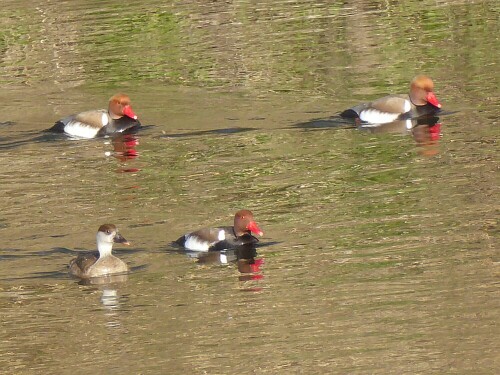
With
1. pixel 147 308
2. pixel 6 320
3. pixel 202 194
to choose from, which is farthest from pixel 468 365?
pixel 202 194

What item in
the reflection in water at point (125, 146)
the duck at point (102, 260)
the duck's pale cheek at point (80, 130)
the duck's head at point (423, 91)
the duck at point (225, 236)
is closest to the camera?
the duck at point (102, 260)

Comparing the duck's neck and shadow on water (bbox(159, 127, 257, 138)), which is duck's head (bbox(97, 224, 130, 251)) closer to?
the duck's neck

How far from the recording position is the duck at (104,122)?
59.6ft

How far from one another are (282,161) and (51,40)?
1009 centimetres

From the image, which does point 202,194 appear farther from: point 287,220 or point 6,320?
point 6,320

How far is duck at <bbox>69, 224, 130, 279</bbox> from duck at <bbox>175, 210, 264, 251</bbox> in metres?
0.58

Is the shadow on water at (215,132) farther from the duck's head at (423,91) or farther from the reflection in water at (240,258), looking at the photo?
the reflection in water at (240,258)

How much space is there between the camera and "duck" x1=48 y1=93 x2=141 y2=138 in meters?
18.2

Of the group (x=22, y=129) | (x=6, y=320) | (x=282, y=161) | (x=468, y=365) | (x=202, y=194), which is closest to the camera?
(x=468, y=365)

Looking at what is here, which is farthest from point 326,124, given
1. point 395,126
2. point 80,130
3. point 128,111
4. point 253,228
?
point 253,228

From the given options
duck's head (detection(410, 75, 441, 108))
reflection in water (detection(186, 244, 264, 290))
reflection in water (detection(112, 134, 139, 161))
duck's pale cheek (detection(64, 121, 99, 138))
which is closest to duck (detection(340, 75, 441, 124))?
duck's head (detection(410, 75, 441, 108))

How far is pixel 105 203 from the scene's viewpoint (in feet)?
47.2

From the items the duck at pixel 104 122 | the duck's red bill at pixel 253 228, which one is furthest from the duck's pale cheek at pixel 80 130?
the duck's red bill at pixel 253 228

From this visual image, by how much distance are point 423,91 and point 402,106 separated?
0.34 metres
